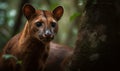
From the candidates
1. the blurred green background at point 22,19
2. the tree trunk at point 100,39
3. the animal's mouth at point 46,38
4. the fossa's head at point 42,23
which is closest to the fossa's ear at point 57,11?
the fossa's head at point 42,23

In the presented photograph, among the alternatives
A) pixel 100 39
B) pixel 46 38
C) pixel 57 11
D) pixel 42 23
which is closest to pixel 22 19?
pixel 57 11

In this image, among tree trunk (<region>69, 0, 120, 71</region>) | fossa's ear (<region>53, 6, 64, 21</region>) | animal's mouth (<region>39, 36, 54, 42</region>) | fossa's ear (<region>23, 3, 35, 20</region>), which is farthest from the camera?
fossa's ear (<region>53, 6, 64, 21</region>)

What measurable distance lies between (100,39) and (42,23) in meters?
2.16

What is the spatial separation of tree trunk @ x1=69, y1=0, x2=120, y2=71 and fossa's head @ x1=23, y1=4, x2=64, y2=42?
156 centimetres

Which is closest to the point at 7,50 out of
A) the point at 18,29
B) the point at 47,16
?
the point at 47,16

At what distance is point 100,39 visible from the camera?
4.39m

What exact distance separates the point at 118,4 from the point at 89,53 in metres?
0.63

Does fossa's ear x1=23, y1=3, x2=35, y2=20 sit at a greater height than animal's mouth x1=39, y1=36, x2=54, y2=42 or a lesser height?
greater

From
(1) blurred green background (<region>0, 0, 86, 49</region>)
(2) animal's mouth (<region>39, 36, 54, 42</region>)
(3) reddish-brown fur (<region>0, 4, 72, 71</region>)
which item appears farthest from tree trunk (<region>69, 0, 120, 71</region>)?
(1) blurred green background (<region>0, 0, 86, 49</region>)

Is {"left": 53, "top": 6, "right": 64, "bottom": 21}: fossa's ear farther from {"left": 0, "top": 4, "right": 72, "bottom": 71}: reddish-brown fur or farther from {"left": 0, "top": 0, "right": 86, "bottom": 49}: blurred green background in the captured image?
{"left": 0, "top": 0, "right": 86, "bottom": 49}: blurred green background

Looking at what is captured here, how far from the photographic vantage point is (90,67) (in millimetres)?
4414

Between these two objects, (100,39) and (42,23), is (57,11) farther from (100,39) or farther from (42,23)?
(100,39)

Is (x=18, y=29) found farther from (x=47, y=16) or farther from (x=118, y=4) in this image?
(x=118, y=4)

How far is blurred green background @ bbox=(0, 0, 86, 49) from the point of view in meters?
9.68
